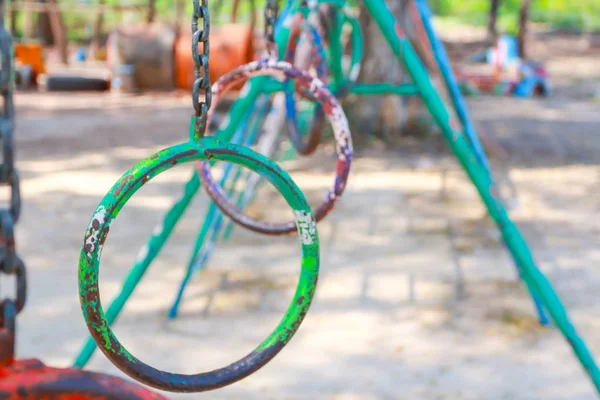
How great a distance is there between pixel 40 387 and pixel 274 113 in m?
2.96

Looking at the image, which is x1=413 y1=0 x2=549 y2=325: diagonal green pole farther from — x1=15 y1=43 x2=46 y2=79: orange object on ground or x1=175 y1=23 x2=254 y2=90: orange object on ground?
x1=15 y1=43 x2=46 y2=79: orange object on ground

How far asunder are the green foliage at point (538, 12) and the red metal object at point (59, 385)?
57.3 feet

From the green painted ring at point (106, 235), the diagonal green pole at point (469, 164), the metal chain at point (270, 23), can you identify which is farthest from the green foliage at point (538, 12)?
the green painted ring at point (106, 235)

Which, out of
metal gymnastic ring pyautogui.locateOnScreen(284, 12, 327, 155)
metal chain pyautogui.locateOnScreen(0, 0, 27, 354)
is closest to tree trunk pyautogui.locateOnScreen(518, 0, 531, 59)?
metal gymnastic ring pyautogui.locateOnScreen(284, 12, 327, 155)

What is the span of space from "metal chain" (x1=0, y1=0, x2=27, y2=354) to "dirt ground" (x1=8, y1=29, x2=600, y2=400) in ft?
4.19

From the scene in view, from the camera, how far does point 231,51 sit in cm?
850

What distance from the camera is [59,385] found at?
76 cm

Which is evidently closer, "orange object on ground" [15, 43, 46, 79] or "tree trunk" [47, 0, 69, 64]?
"orange object on ground" [15, 43, 46, 79]

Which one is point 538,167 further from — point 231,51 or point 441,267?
point 231,51

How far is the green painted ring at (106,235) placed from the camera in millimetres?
844

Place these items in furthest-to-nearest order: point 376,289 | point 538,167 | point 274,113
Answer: point 538,167 → point 274,113 → point 376,289

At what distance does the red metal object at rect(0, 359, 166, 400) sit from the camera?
75 centimetres

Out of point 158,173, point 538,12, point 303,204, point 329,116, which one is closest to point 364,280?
point 329,116

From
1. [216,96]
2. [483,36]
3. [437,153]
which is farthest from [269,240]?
[483,36]
